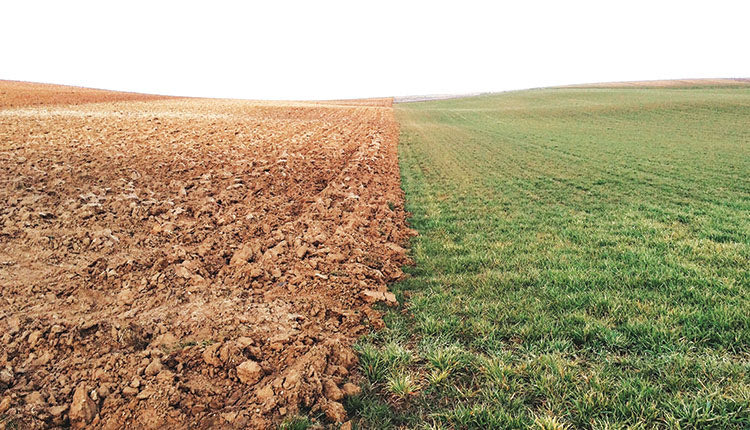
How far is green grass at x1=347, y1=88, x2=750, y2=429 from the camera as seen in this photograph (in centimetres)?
269

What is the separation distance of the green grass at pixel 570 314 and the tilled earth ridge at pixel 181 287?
606mm

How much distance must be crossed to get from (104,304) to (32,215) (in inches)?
137

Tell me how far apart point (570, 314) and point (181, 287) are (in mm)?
4550

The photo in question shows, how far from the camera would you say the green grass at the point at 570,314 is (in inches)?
106

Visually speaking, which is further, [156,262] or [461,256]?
[461,256]

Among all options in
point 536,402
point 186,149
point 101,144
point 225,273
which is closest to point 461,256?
point 536,402

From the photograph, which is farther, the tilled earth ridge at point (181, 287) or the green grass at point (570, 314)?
the tilled earth ridge at point (181, 287)

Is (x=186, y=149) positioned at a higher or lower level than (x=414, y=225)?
higher

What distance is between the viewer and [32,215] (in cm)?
606

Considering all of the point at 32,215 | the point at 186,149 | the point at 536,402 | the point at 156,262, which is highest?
the point at 186,149

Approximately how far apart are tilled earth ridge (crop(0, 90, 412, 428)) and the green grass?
61cm

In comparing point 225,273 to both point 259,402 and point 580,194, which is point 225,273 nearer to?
point 259,402

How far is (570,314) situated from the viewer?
3.81 metres

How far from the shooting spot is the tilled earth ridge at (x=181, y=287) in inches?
111
